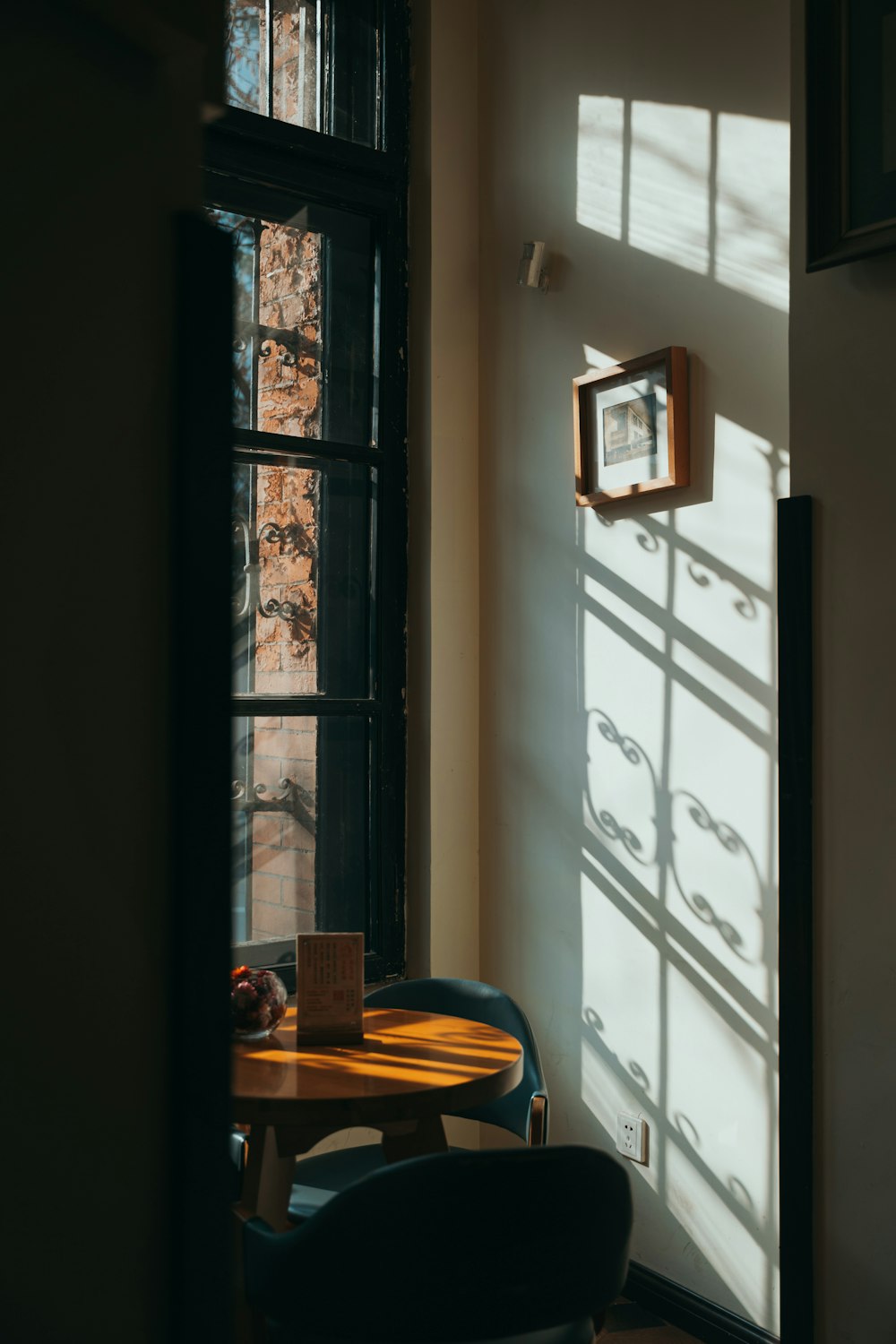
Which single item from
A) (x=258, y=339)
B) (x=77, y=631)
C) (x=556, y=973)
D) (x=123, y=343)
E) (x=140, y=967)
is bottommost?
(x=556, y=973)

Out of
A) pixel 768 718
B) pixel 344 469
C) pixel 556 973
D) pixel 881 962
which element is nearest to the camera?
pixel 881 962

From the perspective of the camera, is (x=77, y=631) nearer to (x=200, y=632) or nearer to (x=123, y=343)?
(x=200, y=632)

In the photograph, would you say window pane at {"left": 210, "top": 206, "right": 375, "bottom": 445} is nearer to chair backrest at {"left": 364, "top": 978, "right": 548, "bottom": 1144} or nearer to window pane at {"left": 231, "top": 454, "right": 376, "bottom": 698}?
window pane at {"left": 231, "top": 454, "right": 376, "bottom": 698}

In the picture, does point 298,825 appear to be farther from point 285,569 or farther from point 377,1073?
point 377,1073

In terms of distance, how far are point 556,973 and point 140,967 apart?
232cm

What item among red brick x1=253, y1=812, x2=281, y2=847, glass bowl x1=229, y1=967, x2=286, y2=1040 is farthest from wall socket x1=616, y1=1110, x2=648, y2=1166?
red brick x1=253, y1=812, x2=281, y2=847

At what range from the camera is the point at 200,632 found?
2.62ft

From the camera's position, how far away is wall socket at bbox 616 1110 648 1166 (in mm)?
2682

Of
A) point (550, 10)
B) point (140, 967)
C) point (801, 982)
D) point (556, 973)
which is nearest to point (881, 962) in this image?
point (801, 982)

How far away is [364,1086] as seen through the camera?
1.91 m

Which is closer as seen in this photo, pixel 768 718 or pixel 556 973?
pixel 768 718

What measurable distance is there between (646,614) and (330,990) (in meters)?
1.14

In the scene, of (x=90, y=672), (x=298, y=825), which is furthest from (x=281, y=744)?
(x=90, y=672)

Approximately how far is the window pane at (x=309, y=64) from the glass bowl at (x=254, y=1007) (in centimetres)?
221
